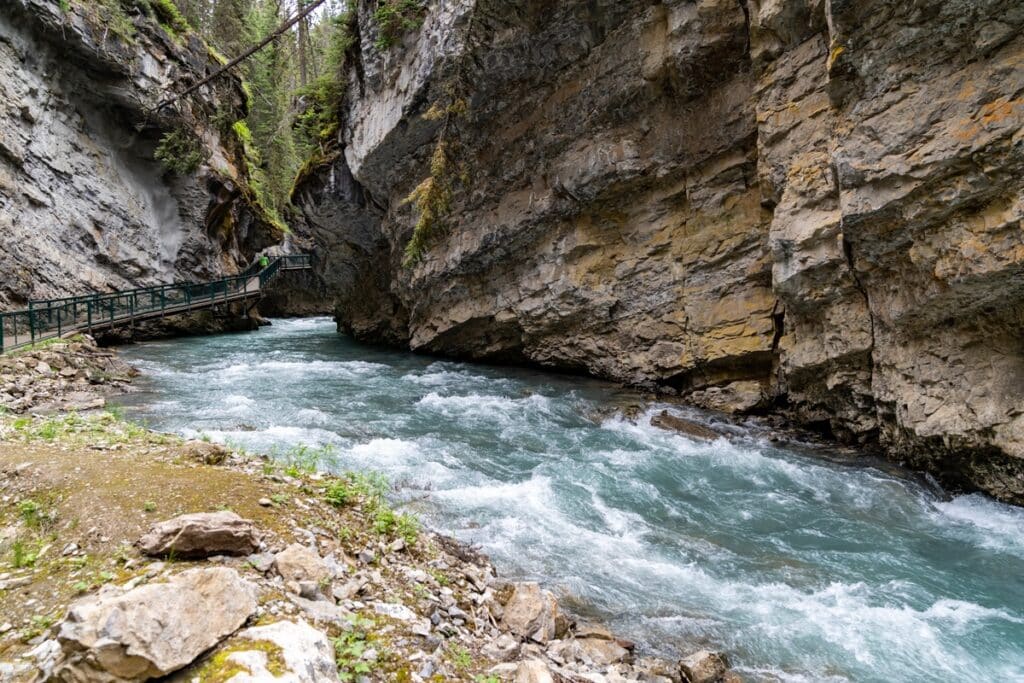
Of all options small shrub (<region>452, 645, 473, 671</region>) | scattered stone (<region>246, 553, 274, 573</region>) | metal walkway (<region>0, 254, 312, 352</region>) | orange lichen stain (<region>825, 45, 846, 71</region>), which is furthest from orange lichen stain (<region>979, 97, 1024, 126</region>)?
metal walkway (<region>0, 254, 312, 352</region>)

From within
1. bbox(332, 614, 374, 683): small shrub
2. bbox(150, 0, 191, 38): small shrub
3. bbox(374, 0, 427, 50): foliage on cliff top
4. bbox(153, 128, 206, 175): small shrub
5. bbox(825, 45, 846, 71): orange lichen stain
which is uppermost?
bbox(150, 0, 191, 38): small shrub

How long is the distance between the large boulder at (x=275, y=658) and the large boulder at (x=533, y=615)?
1598 millimetres

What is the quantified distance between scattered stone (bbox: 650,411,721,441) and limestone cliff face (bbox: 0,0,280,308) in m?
18.7

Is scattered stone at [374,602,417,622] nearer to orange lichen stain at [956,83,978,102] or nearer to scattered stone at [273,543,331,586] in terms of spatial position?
scattered stone at [273,543,331,586]

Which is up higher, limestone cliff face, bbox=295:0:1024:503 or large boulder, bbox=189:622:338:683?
limestone cliff face, bbox=295:0:1024:503

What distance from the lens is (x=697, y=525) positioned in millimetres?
6492

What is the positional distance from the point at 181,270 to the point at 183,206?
9.39 ft

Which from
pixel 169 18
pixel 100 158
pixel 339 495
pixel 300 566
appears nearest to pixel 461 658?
pixel 300 566

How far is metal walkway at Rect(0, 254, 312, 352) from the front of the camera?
1478 cm

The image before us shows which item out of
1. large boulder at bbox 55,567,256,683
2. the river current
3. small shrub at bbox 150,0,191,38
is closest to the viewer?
large boulder at bbox 55,567,256,683

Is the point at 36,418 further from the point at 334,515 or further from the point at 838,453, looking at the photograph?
the point at 838,453

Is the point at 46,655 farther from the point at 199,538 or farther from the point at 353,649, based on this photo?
the point at 353,649

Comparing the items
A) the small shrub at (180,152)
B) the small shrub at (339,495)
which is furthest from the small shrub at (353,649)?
the small shrub at (180,152)

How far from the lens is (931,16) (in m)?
6.46
